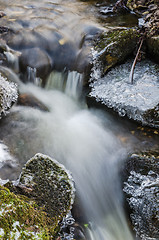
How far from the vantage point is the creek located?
13.4 feet

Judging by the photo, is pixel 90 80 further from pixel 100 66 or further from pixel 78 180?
pixel 78 180

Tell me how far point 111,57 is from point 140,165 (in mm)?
3021

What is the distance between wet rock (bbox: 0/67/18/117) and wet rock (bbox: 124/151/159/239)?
9.65 ft

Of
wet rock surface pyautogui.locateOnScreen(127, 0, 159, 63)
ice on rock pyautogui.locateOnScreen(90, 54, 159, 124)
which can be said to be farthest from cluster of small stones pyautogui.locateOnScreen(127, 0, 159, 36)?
ice on rock pyautogui.locateOnScreen(90, 54, 159, 124)

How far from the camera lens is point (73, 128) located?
210 inches

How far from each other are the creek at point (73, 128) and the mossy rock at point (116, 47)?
387 millimetres

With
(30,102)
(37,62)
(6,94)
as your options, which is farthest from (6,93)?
(37,62)

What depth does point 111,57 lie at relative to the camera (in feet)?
19.6

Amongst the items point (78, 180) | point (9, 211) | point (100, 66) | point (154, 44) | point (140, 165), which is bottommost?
point (78, 180)

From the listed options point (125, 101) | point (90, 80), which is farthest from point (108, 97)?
point (90, 80)

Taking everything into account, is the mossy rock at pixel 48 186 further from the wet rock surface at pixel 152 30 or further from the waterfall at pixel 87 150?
the wet rock surface at pixel 152 30

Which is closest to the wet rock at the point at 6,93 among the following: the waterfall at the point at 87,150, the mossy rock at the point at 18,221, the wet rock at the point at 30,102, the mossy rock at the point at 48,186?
the wet rock at the point at 30,102

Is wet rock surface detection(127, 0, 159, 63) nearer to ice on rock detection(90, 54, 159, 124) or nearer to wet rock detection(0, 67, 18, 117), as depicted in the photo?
ice on rock detection(90, 54, 159, 124)

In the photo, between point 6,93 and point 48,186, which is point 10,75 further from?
point 48,186
